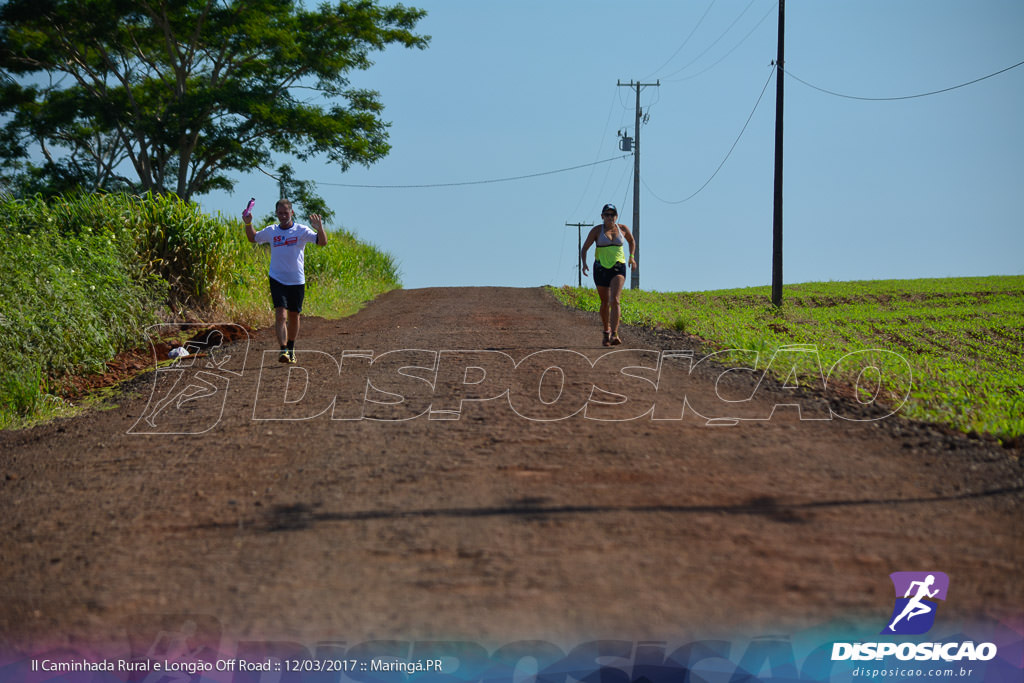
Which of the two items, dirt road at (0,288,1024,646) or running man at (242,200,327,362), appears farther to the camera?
running man at (242,200,327,362)

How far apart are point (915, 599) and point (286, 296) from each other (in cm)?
863

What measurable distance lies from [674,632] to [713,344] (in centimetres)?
950

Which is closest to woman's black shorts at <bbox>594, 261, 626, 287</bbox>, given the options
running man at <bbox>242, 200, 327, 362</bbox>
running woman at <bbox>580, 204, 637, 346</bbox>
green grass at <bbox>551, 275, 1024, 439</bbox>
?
running woman at <bbox>580, 204, 637, 346</bbox>

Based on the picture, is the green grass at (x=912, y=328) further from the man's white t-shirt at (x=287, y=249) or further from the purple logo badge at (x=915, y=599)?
the man's white t-shirt at (x=287, y=249)

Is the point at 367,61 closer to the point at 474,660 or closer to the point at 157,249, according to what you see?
the point at 157,249

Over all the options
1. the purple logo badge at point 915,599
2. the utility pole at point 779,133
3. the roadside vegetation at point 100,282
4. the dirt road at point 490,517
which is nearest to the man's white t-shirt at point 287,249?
the roadside vegetation at point 100,282

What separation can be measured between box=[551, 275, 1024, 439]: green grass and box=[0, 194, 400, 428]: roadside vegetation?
7.24 meters

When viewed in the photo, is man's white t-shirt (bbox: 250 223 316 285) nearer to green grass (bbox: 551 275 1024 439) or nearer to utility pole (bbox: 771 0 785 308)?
green grass (bbox: 551 275 1024 439)

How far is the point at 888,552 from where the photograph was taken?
13.0 ft

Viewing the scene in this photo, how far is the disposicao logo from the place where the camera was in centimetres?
316

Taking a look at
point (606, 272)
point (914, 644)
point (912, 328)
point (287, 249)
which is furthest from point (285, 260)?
point (912, 328)

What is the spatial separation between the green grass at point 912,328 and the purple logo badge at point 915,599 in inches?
139

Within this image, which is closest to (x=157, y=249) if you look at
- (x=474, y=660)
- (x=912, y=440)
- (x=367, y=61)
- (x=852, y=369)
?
(x=852, y=369)

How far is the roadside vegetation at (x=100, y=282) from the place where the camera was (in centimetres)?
923
